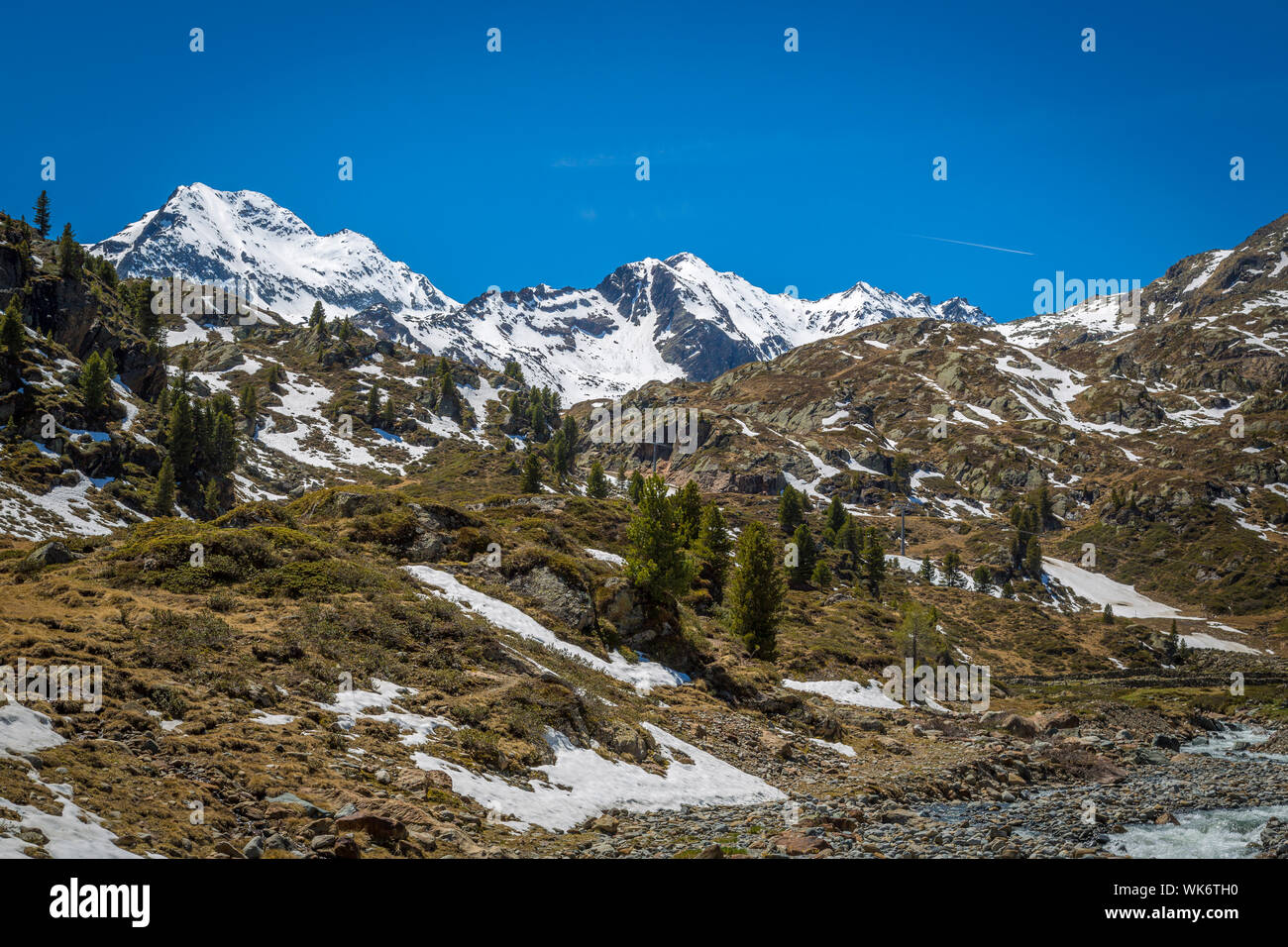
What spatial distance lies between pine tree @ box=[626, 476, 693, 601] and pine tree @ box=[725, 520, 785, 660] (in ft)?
27.5

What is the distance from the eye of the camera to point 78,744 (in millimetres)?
11984

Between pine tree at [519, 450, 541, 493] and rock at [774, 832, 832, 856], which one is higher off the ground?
pine tree at [519, 450, 541, 493]

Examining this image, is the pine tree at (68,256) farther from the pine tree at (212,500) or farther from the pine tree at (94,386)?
the pine tree at (212,500)

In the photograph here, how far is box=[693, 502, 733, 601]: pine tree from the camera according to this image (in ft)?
204

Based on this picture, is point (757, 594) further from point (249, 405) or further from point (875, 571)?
point (249, 405)

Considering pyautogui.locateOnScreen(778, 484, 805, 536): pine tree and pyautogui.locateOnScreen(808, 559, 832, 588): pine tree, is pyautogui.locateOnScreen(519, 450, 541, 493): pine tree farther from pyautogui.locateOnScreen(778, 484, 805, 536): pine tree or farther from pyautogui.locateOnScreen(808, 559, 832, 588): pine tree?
pyautogui.locateOnScreen(808, 559, 832, 588): pine tree

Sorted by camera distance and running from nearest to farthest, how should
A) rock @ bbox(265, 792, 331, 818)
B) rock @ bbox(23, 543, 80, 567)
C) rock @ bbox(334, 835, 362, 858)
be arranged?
rock @ bbox(334, 835, 362, 858)
rock @ bbox(265, 792, 331, 818)
rock @ bbox(23, 543, 80, 567)

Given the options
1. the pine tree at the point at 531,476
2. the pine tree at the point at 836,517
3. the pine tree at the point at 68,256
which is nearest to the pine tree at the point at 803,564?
the pine tree at the point at 836,517

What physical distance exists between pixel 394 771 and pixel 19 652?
7917 mm

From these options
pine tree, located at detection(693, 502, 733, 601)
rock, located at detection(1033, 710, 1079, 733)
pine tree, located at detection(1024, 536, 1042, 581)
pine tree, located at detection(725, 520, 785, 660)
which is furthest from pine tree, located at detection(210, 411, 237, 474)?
pine tree, located at detection(1024, 536, 1042, 581)

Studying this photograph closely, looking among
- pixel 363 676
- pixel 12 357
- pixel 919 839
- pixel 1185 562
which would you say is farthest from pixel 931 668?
pixel 1185 562

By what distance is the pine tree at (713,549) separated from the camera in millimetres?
62031

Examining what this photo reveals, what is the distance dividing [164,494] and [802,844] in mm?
87861

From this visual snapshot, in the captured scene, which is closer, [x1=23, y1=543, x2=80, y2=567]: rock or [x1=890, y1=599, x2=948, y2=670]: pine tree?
[x1=23, y1=543, x2=80, y2=567]: rock
